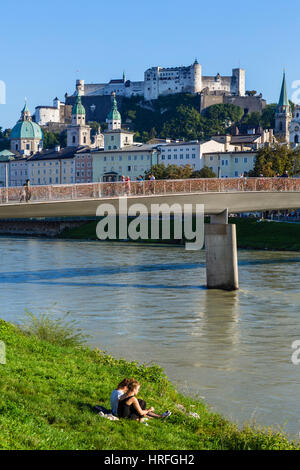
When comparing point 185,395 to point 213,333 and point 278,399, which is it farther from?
point 213,333

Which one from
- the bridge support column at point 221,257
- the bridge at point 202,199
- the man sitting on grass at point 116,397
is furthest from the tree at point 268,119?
the man sitting on grass at point 116,397

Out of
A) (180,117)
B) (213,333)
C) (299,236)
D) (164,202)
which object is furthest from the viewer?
(180,117)

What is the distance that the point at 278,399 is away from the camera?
15750mm

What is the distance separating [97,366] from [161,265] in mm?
32204

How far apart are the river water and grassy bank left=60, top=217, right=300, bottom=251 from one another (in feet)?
30.8

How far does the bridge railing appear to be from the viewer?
108 feet

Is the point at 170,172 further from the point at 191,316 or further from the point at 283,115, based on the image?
the point at 283,115

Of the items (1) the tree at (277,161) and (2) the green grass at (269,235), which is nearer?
(2) the green grass at (269,235)

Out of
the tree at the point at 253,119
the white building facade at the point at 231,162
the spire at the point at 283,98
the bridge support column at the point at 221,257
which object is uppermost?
the spire at the point at 283,98

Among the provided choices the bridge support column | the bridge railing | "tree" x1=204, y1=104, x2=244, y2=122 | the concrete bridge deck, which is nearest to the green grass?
the concrete bridge deck

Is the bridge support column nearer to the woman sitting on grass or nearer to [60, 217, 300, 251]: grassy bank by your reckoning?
[60, 217, 300, 251]: grassy bank

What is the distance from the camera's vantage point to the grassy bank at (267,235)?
62719 millimetres

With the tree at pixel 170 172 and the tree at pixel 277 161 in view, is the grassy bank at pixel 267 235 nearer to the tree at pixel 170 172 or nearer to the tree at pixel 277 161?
the tree at pixel 277 161

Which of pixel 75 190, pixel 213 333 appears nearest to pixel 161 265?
pixel 75 190
